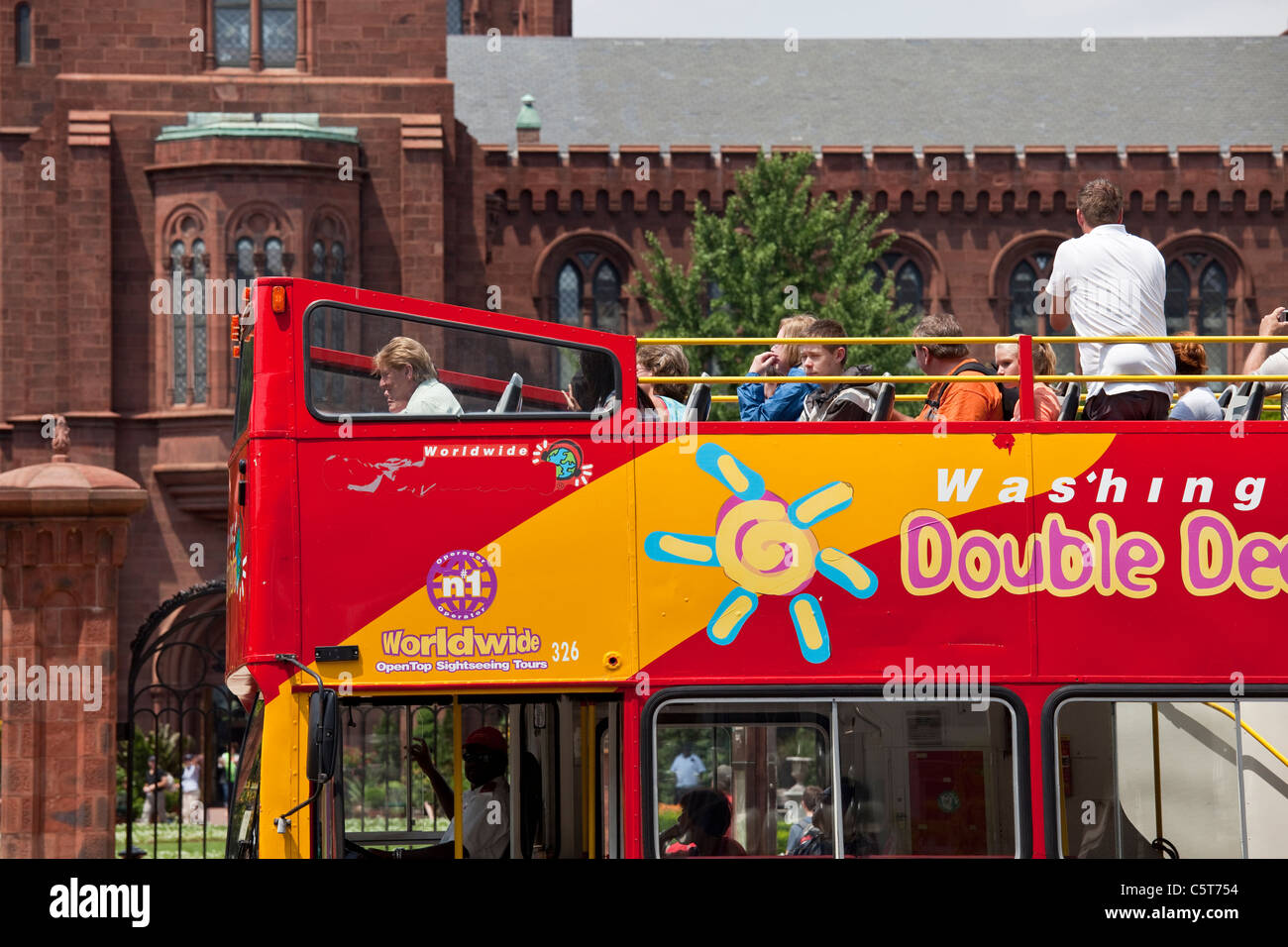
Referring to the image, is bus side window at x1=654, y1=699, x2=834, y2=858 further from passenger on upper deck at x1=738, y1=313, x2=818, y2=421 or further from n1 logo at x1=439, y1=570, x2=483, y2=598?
passenger on upper deck at x1=738, y1=313, x2=818, y2=421

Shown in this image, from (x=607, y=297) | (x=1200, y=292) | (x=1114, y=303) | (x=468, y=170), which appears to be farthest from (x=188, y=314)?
(x=1114, y=303)

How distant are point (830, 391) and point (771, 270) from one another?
83.4ft

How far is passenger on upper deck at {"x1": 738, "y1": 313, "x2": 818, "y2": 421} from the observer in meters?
7.57

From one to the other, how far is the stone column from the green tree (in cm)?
1542

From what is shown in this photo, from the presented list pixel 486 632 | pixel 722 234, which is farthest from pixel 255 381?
pixel 722 234

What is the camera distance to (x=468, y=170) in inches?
1441

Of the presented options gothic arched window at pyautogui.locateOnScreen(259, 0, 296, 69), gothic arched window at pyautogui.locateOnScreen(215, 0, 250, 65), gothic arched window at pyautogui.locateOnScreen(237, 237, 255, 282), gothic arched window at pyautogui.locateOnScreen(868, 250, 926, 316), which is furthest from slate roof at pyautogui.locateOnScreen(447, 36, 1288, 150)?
gothic arched window at pyautogui.locateOnScreen(237, 237, 255, 282)

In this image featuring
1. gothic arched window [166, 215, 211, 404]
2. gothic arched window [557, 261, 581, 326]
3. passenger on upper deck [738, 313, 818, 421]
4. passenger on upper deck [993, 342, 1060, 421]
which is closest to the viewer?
passenger on upper deck [738, 313, 818, 421]

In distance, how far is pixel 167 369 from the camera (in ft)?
111

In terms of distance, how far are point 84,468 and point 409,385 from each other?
11.7m

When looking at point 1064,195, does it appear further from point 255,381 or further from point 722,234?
point 255,381

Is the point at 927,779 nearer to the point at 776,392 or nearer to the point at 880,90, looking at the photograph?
the point at 776,392

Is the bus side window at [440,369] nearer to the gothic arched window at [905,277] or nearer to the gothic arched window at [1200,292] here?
the gothic arched window at [905,277]

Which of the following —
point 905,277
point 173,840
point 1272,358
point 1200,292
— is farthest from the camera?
point 1200,292
